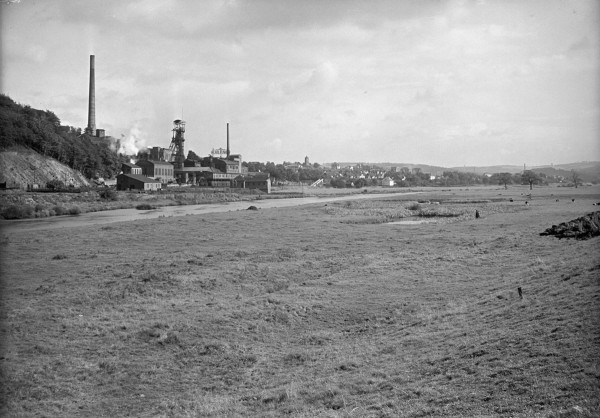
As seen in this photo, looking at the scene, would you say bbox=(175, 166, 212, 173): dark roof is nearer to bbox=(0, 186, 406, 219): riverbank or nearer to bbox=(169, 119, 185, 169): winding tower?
bbox=(169, 119, 185, 169): winding tower

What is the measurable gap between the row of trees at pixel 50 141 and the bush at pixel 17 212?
4132 centimetres

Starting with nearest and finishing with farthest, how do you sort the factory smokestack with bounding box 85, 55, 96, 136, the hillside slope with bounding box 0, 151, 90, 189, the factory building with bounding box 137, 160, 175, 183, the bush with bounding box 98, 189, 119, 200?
1. the bush with bounding box 98, 189, 119, 200
2. the hillside slope with bounding box 0, 151, 90, 189
3. the factory smokestack with bounding box 85, 55, 96, 136
4. the factory building with bounding box 137, 160, 175, 183

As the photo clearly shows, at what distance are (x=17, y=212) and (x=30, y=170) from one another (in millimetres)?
37830

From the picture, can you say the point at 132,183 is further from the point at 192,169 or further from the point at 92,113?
the point at 192,169

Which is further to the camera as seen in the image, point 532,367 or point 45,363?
point 45,363

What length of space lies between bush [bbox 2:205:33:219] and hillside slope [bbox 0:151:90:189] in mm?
28132

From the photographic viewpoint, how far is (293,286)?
63.2 feet

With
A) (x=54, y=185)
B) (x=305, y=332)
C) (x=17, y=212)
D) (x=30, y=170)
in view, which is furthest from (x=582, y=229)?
(x=30, y=170)

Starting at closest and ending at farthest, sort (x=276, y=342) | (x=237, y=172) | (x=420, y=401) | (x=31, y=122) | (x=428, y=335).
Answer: (x=420, y=401) → (x=428, y=335) → (x=276, y=342) → (x=31, y=122) → (x=237, y=172)

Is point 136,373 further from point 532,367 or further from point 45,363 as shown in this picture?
point 532,367

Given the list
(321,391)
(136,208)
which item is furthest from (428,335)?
(136,208)

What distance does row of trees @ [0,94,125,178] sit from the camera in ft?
280

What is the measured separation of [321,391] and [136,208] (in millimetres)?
58371

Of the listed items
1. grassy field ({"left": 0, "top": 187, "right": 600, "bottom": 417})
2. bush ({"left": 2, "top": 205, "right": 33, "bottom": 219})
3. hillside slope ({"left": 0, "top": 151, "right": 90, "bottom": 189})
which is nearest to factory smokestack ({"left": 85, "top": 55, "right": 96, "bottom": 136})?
hillside slope ({"left": 0, "top": 151, "right": 90, "bottom": 189})
